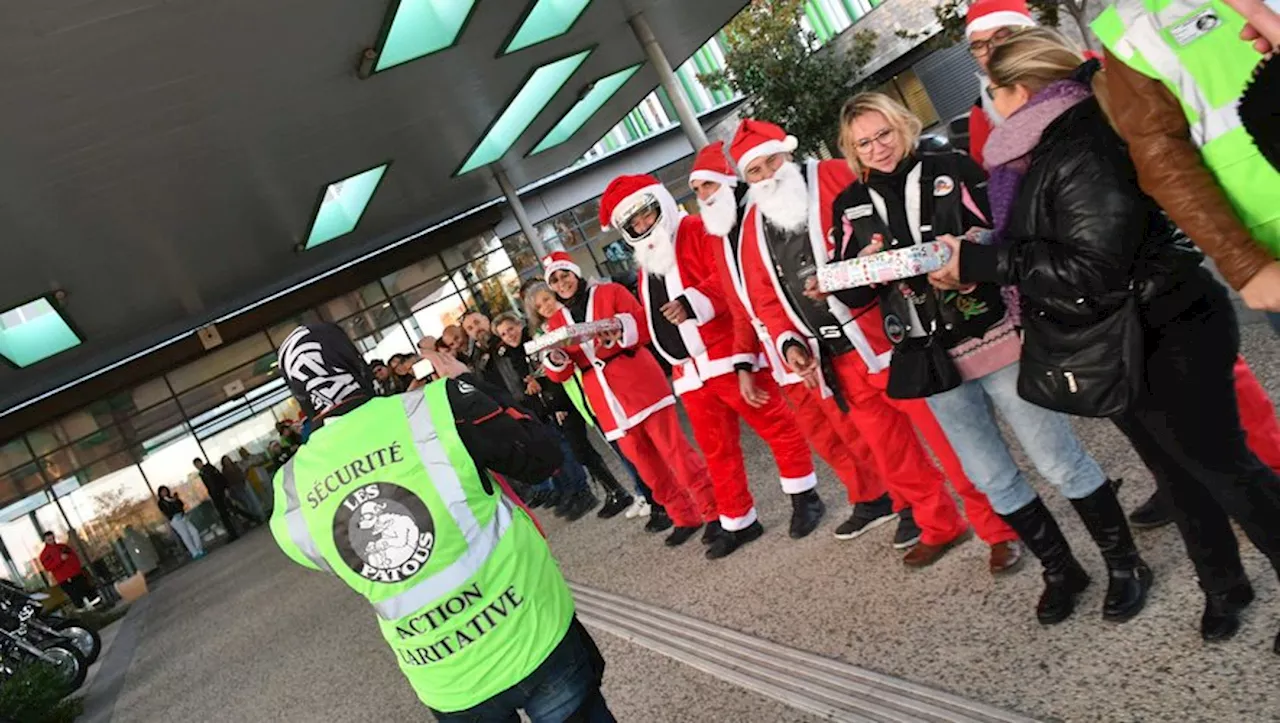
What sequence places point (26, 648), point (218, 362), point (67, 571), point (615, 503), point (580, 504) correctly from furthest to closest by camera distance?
1. point (218, 362)
2. point (67, 571)
3. point (26, 648)
4. point (580, 504)
5. point (615, 503)

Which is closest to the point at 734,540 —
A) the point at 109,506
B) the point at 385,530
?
the point at 385,530

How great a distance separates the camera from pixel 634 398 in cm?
563

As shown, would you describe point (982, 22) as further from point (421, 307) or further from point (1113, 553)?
point (421, 307)

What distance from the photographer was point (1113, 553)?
2939 mm

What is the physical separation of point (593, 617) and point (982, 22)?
12.2 ft

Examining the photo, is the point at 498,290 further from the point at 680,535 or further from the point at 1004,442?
the point at 1004,442

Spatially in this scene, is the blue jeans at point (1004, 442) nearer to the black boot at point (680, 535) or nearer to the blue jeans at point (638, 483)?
the black boot at point (680, 535)

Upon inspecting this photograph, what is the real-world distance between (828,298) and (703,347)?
4.11 feet

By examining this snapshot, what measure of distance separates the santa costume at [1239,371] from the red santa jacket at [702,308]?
183cm

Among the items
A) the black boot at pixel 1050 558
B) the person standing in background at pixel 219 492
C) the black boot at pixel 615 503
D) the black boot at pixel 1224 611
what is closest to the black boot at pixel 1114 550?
the black boot at pixel 1050 558

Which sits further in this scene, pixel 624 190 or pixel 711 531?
pixel 711 531

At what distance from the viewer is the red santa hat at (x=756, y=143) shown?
12.5 ft

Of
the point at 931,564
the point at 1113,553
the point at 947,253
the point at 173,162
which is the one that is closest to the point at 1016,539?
the point at 931,564

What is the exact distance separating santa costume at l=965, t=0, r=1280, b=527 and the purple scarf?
354 mm
